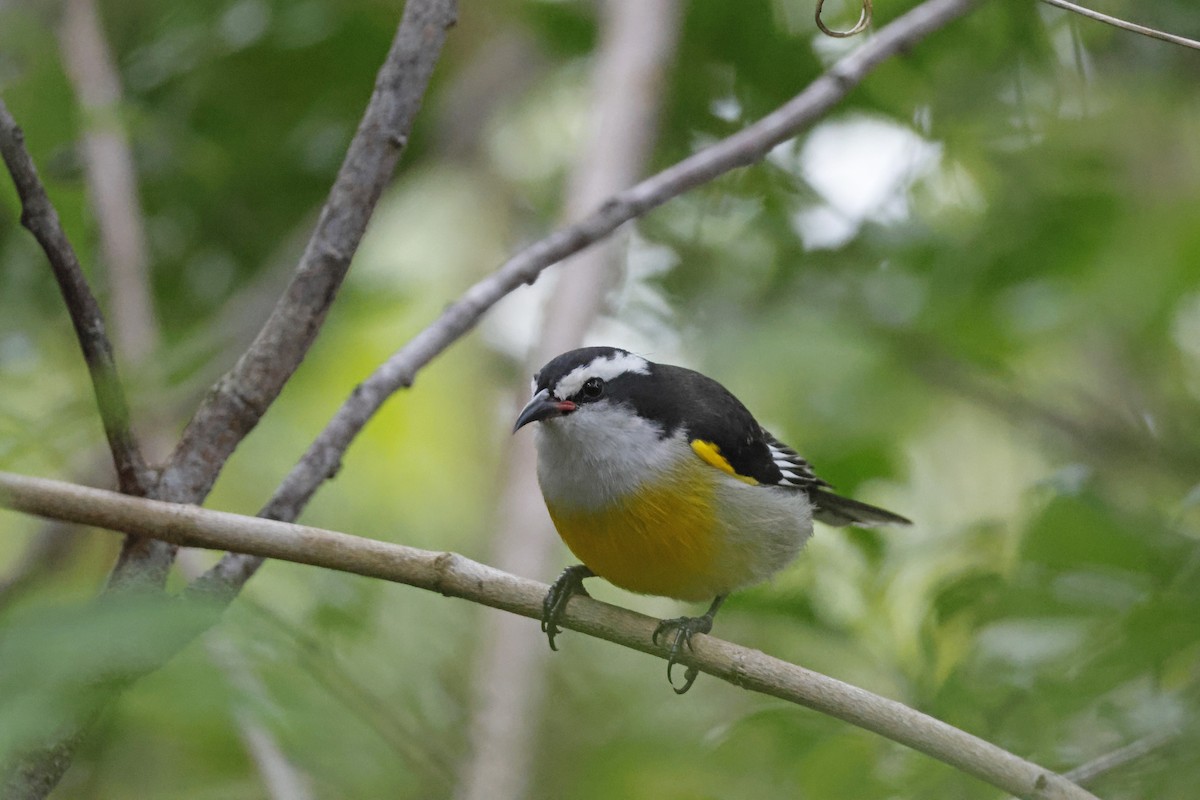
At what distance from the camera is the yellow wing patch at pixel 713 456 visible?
3352mm

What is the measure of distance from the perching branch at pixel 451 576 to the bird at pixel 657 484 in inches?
28.2

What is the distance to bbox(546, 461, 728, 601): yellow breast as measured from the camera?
311cm

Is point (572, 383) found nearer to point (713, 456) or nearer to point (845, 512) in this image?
point (713, 456)

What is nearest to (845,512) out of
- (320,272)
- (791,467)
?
(791,467)

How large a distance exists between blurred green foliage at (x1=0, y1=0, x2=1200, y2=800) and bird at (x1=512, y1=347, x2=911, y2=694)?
0.97 ft

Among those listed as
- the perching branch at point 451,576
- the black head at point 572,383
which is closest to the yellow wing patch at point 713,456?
the black head at point 572,383

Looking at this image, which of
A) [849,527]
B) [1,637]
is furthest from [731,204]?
[1,637]

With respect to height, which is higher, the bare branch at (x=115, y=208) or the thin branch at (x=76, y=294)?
the bare branch at (x=115, y=208)

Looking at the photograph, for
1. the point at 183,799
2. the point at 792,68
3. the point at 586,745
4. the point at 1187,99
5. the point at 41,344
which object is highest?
the point at 1187,99

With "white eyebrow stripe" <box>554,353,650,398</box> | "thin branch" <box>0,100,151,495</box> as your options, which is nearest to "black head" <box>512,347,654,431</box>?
"white eyebrow stripe" <box>554,353,650,398</box>

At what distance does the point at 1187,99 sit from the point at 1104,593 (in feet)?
13.3

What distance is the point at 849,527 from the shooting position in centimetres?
386

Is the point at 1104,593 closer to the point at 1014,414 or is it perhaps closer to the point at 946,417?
the point at 1014,414

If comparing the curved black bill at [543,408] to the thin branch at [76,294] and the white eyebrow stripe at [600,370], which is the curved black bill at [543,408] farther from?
the thin branch at [76,294]
